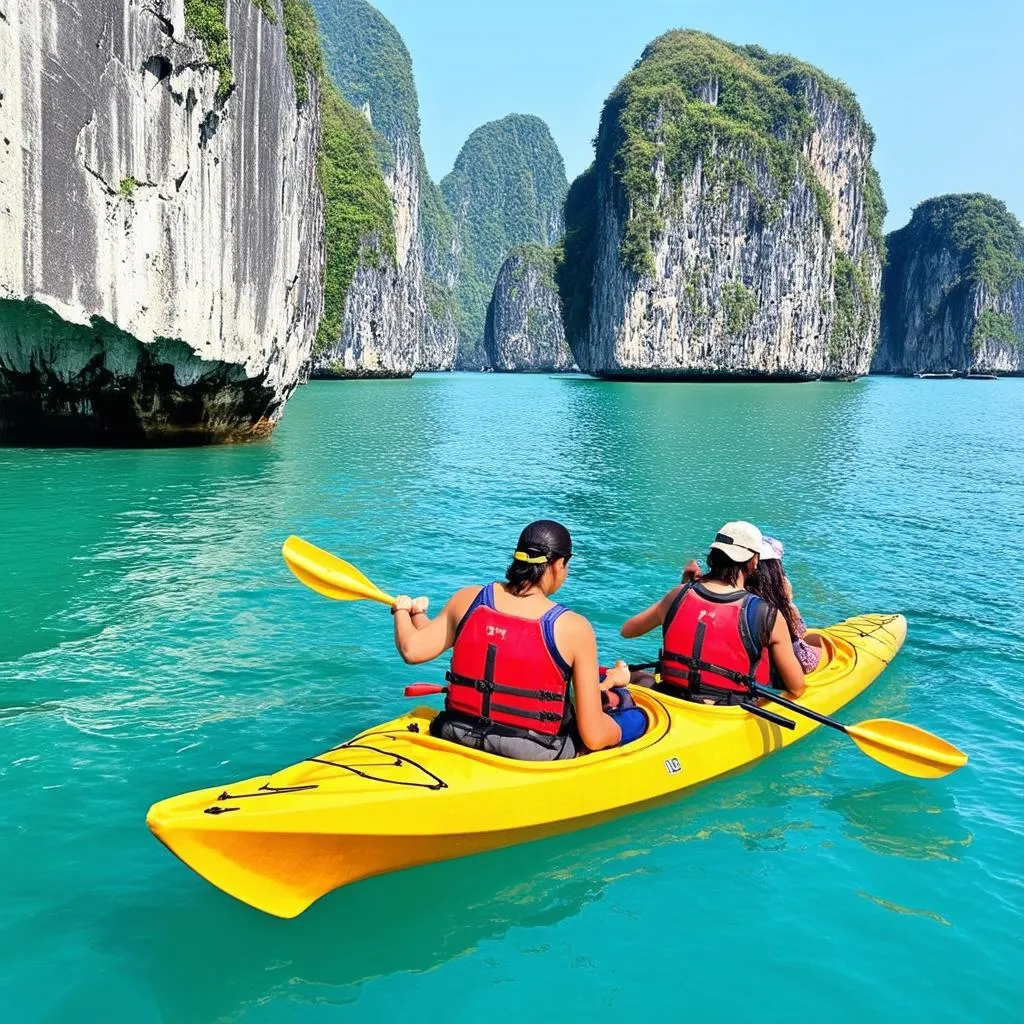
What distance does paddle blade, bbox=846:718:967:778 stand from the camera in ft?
16.9

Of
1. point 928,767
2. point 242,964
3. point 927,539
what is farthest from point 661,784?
point 927,539

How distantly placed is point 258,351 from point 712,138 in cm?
6541

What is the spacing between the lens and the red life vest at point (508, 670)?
3945 millimetres

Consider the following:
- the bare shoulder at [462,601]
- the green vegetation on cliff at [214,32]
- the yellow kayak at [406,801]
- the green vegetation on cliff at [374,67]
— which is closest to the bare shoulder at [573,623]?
the bare shoulder at [462,601]

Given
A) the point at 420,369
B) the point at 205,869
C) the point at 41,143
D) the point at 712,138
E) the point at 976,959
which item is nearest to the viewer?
the point at 205,869

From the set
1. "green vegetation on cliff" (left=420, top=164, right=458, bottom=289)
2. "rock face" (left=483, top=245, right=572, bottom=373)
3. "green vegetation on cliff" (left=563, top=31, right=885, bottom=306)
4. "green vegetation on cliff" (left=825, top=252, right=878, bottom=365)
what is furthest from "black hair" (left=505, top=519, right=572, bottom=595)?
"green vegetation on cliff" (left=420, top=164, right=458, bottom=289)

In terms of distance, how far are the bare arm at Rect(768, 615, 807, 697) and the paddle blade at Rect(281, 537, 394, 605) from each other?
2405 millimetres

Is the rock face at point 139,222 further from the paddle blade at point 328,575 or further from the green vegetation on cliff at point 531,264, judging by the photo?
the green vegetation on cliff at point 531,264

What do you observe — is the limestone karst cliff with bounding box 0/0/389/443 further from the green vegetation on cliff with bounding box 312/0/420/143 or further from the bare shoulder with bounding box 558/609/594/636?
the green vegetation on cliff with bounding box 312/0/420/143

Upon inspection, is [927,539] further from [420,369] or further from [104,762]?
[420,369]

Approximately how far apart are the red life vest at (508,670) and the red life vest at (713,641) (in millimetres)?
1251

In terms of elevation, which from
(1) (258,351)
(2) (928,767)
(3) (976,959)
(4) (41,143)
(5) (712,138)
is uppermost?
(5) (712,138)

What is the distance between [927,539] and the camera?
41.4 ft

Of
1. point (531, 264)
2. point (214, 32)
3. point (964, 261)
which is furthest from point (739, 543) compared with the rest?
point (964, 261)
